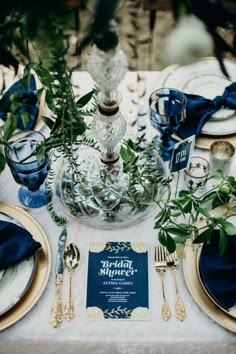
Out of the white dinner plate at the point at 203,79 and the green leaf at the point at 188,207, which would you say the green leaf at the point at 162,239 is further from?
the white dinner plate at the point at 203,79

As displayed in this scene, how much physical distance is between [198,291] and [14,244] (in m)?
0.45

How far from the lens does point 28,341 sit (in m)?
1.07

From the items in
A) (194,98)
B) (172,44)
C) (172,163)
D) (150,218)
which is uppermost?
(194,98)

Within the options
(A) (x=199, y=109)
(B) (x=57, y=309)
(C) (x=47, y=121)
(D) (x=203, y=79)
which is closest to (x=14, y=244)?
(B) (x=57, y=309)

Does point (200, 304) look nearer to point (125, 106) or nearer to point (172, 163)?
point (172, 163)

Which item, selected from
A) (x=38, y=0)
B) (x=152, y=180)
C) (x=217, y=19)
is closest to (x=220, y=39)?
(x=217, y=19)

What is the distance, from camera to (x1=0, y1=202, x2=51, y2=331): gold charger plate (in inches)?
42.4

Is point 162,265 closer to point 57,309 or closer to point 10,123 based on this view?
point 57,309

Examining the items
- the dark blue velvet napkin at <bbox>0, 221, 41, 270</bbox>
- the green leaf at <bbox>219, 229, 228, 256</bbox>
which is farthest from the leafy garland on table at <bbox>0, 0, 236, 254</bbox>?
the dark blue velvet napkin at <bbox>0, 221, 41, 270</bbox>

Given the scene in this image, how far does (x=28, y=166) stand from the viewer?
3.90ft

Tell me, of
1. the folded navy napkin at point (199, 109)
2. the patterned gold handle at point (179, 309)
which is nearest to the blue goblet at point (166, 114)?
the folded navy napkin at point (199, 109)

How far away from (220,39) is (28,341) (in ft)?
2.50

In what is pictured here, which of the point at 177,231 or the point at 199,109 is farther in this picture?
the point at 199,109

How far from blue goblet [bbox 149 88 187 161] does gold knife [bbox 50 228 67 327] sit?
374mm
